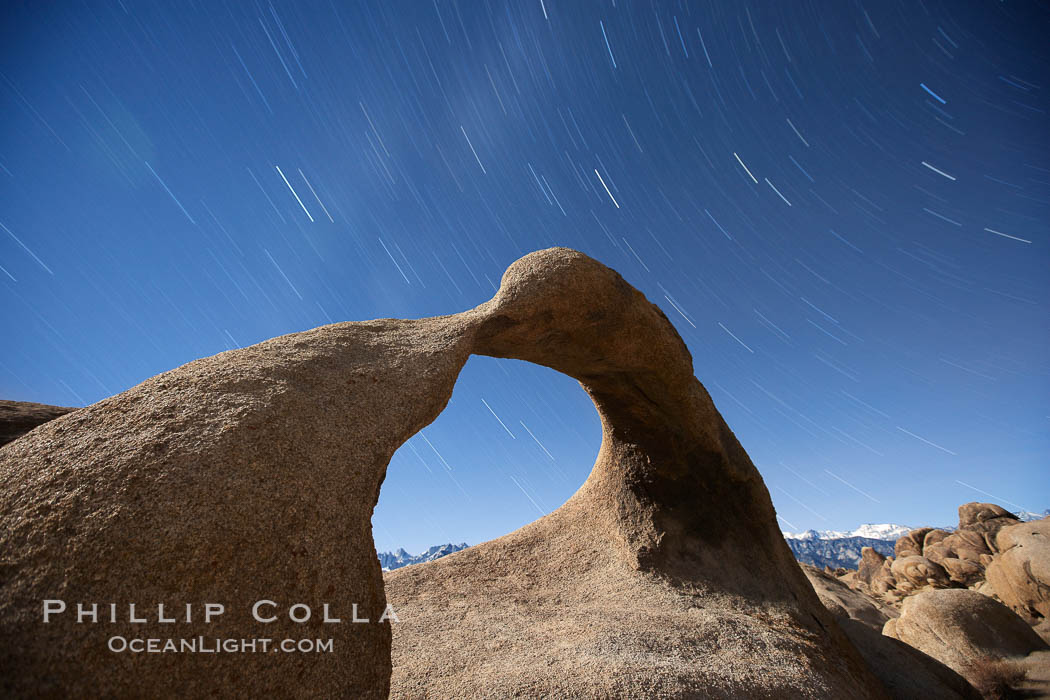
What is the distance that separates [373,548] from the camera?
3684mm

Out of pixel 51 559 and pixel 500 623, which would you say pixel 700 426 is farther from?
pixel 51 559

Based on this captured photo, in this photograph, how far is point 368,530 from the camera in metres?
3.79

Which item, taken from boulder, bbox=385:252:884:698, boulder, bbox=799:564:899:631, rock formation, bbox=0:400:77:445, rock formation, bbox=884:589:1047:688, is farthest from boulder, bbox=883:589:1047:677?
rock formation, bbox=0:400:77:445

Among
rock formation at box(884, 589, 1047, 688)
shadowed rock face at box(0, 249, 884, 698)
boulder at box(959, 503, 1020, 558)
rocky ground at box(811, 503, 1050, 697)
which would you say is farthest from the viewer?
boulder at box(959, 503, 1020, 558)

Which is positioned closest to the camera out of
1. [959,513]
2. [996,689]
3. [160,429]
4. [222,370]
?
[160,429]

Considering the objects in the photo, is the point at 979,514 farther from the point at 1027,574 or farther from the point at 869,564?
the point at 1027,574

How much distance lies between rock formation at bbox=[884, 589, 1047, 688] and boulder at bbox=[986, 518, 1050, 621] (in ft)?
20.4

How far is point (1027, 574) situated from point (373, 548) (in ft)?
67.0

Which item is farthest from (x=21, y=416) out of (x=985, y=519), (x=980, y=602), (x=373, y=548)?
(x=985, y=519)

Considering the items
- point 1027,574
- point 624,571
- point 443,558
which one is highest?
point 443,558

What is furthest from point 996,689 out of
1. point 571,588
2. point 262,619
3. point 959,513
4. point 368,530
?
point 959,513

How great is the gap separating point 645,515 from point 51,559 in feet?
24.1

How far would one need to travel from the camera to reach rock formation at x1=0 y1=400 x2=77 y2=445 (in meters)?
4.99

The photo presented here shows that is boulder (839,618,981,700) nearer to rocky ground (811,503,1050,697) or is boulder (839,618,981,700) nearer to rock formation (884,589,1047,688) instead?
rocky ground (811,503,1050,697)
